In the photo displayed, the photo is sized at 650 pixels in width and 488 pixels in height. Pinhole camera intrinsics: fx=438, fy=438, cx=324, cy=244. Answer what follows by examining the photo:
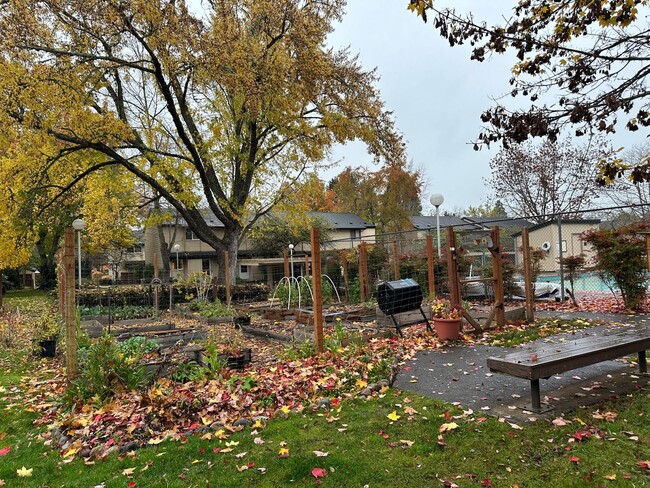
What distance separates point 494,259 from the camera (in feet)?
24.5

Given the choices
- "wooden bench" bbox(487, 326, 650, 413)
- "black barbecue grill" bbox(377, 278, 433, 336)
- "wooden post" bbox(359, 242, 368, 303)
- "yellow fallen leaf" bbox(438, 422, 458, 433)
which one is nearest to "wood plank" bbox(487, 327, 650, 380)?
"wooden bench" bbox(487, 326, 650, 413)

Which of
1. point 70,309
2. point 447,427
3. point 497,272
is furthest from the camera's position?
point 497,272

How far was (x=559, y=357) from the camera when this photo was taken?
3.78 metres

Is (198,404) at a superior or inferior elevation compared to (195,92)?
inferior

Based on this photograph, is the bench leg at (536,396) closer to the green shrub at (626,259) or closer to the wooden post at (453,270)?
the wooden post at (453,270)

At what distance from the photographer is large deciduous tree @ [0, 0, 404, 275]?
1188 cm

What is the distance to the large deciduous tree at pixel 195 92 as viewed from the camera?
11.9 metres

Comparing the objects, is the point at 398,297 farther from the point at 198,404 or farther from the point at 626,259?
the point at 626,259

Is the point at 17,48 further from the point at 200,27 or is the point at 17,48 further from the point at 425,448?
the point at 425,448

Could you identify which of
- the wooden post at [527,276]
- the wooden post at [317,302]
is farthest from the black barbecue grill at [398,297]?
the wooden post at [527,276]

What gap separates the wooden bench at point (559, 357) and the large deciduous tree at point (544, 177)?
18.3 meters

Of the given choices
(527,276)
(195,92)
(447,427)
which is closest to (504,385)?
(447,427)

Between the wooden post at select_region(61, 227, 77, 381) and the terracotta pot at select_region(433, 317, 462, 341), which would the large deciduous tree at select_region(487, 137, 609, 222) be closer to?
the terracotta pot at select_region(433, 317, 462, 341)

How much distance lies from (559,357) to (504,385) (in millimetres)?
908
